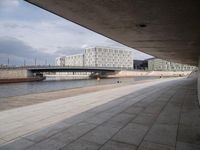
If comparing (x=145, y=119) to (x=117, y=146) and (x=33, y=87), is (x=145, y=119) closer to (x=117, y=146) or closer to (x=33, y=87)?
(x=117, y=146)

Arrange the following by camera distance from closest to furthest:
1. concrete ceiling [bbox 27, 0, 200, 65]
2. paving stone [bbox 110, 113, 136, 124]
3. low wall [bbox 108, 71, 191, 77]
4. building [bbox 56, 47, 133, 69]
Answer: concrete ceiling [bbox 27, 0, 200, 65], paving stone [bbox 110, 113, 136, 124], low wall [bbox 108, 71, 191, 77], building [bbox 56, 47, 133, 69]

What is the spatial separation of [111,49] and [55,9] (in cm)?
13807

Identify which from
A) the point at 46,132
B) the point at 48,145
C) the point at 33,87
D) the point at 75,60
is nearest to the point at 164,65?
the point at 75,60

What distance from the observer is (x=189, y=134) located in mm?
5812

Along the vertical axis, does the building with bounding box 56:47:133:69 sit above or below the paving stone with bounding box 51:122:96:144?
above

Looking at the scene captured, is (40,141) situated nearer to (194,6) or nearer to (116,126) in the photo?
(116,126)

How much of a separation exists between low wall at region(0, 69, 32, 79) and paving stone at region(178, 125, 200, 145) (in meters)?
71.5

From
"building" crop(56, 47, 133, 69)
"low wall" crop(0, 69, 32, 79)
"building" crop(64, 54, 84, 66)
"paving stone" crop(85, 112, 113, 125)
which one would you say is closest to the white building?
"building" crop(56, 47, 133, 69)

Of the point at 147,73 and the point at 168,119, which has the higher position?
the point at 147,73

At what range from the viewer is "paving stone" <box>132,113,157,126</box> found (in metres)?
7.17

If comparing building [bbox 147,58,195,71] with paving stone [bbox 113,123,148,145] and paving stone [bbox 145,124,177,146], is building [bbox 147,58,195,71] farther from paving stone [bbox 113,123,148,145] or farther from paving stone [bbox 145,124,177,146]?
paving stone [bbox 113,123,148,145]

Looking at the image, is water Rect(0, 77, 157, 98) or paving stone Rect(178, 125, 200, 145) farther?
water Rect(0, 77, 157, 98)

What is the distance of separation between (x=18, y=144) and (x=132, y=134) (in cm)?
323

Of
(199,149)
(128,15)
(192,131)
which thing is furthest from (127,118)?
(128,15)
